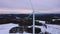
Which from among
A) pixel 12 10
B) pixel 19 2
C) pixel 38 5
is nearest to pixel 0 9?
pixel 12 10

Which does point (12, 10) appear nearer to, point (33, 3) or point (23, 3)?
point (23, 3)

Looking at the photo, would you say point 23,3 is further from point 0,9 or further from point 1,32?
point 1,32

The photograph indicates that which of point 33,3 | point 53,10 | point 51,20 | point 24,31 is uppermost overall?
point 33,3

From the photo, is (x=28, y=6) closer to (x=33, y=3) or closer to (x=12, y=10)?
(x=33, y=3)

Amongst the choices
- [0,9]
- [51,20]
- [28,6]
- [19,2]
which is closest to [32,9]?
[28,6]

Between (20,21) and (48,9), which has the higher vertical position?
(48,9)

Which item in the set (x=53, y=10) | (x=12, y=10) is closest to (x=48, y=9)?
(x=53, y=10)

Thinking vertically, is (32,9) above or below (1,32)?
above
